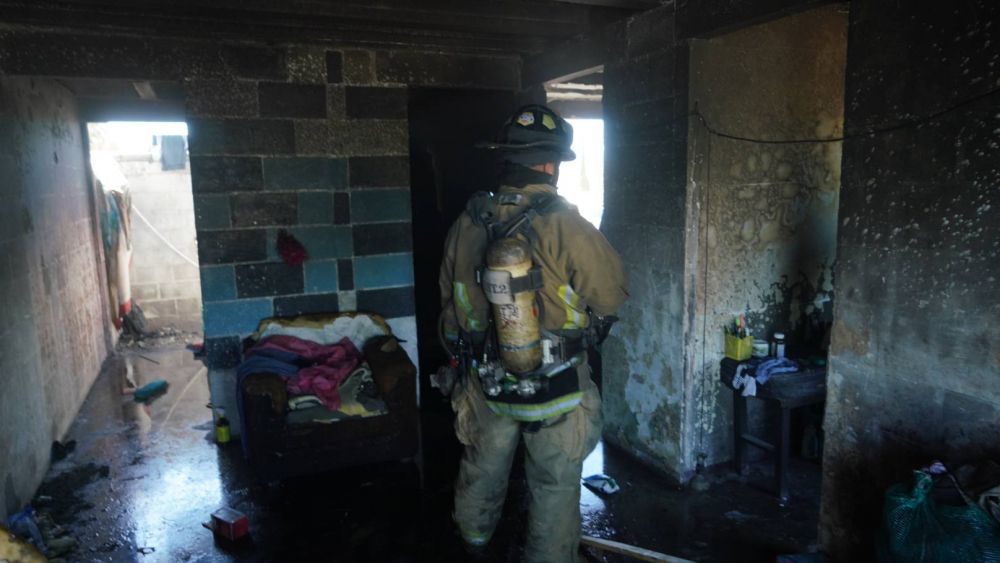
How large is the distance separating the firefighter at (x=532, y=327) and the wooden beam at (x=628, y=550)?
0.96 feet

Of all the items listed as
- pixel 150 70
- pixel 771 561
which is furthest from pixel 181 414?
pixel 771 561

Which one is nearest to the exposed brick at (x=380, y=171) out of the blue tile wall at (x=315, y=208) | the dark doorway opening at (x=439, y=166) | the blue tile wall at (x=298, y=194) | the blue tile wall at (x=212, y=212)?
the blue tile wall at (x=298, y=194)

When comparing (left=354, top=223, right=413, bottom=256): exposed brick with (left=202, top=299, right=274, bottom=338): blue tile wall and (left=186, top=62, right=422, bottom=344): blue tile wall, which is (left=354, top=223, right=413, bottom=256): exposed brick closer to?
(left=186, top=62, right=422, bottom=344): blue tile wall

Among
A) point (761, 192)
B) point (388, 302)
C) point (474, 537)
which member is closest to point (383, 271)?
point (388, 302)

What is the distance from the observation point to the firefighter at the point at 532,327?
103 inches

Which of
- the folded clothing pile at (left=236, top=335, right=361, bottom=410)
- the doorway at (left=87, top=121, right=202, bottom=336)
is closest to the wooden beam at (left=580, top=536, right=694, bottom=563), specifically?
the folded clothing pile at (left=236, top=335, right=361, bottom=410)

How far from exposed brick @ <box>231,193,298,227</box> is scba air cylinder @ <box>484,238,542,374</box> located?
250cm

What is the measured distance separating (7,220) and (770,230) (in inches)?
170

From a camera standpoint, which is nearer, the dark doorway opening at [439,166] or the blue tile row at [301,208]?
the blue tile row at [301,208]

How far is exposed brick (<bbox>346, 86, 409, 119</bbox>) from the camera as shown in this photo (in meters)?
4.62

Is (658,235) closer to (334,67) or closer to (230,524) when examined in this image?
(334,67)

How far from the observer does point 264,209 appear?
452 cm

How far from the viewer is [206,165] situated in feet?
14.2

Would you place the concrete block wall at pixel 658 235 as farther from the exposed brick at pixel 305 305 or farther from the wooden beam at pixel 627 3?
the exposed brick at pixel 305 305
